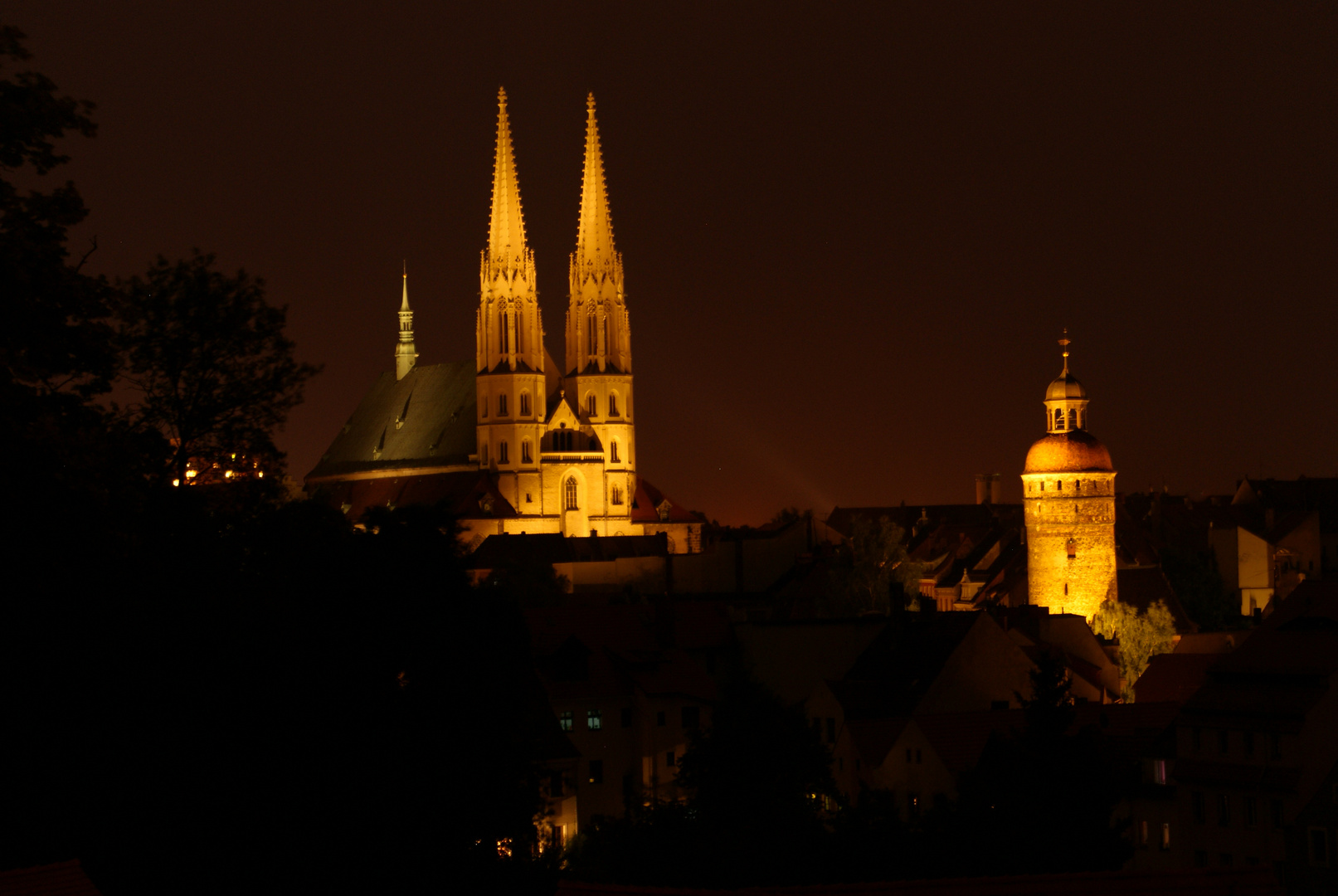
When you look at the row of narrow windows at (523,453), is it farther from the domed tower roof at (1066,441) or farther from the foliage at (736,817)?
the foliage at (736,817)

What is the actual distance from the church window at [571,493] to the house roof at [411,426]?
13705 mm

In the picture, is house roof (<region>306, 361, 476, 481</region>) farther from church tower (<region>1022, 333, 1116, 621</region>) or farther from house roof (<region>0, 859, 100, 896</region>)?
house roof (<region>0, 859, 100, 896</region>)

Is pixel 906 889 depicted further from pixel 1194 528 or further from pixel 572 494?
pixel 572 494

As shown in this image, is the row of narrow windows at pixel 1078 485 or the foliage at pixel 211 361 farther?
the row of narrow windows at pixel 1078 485

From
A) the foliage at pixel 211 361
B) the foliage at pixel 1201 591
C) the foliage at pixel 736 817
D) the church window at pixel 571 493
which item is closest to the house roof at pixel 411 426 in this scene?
the church window at pixel 571 493

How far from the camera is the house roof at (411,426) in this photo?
561 ft

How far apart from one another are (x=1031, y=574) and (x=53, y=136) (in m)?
73.8

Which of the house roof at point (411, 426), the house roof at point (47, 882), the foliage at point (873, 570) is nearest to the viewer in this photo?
the house roof at point (47, 882)

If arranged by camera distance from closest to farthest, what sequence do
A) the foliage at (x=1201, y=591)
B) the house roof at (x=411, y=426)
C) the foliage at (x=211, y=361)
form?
1. the foliage at (x=211, y=361)
2. the foliage at (x=1201, y=591)
3. the house roof at (x=411, y=426)

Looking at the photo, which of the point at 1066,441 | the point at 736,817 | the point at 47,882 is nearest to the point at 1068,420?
the point at 1066,441

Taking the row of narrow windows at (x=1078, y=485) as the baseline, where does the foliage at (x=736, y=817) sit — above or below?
below

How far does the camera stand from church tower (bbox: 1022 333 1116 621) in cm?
9281

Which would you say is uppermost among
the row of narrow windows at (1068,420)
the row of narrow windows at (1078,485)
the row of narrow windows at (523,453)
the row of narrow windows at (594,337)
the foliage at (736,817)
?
the row of narrow windows at (594,337)

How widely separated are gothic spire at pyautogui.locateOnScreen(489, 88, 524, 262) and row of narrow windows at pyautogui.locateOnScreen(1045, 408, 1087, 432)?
6938 centimetres
